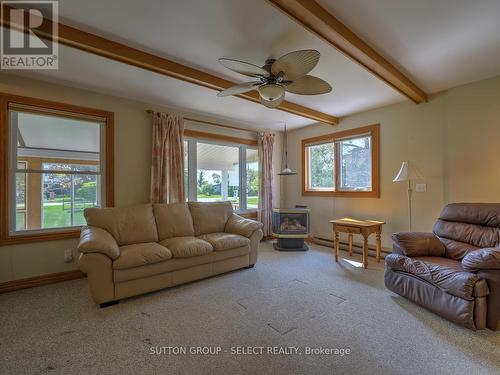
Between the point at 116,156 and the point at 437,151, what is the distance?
4756 millimetres

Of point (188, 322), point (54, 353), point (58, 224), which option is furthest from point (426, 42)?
point (58, 224)

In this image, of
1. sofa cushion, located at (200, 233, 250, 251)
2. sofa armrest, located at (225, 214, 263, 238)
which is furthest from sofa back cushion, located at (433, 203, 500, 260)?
sofa cushion, located at (200, 233, 250, 251)

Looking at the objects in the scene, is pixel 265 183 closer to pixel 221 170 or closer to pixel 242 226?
pixel 221 170

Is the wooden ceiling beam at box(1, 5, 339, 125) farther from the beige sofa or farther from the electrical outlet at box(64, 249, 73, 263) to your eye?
the electrical outlet at box(64, 249, 73, 263)

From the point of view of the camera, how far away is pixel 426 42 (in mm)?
2246

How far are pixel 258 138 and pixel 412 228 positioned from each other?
131 inches

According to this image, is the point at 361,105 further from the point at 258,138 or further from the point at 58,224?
the point at 58,224

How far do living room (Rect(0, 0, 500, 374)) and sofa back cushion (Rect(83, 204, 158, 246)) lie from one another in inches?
0.9

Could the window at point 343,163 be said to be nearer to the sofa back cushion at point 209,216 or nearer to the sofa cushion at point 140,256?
the sofa back cushion at point 209,216

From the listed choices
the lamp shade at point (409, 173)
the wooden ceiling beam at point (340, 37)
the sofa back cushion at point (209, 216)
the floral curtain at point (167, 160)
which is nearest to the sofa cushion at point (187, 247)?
the sofa back cushion at point (209, 216)

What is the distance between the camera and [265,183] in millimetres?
5230

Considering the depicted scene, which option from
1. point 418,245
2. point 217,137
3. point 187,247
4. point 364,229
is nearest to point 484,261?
point 418,245

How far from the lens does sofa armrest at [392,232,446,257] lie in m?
2.59

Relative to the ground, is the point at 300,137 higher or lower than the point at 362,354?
higher
